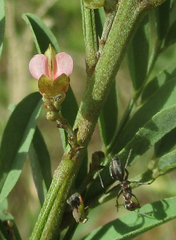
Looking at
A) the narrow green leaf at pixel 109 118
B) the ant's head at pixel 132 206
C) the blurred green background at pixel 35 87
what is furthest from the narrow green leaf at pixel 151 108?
the blurred green background at pixel 35 87

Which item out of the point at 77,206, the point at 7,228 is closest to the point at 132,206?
the point at 77,206

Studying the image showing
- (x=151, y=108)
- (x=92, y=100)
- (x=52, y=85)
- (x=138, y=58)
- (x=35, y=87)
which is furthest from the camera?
(x=35, y=87)

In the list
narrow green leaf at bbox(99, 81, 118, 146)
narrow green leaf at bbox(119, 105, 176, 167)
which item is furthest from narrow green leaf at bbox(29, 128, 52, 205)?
narrow green leaf at bbox(119, 105, 176, 167)

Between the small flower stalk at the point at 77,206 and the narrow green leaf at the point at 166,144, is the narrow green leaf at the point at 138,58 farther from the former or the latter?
the small flower stalk at the point at 77,206

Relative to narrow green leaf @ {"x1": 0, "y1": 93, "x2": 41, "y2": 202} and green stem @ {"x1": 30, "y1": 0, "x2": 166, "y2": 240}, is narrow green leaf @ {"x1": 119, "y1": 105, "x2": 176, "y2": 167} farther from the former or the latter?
narrow green leaf @ {"x1": 0, "y1": 93, "x2": 41, "y2": 202}

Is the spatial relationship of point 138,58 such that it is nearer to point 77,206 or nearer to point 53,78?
point 53,78

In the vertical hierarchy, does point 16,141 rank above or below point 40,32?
below
